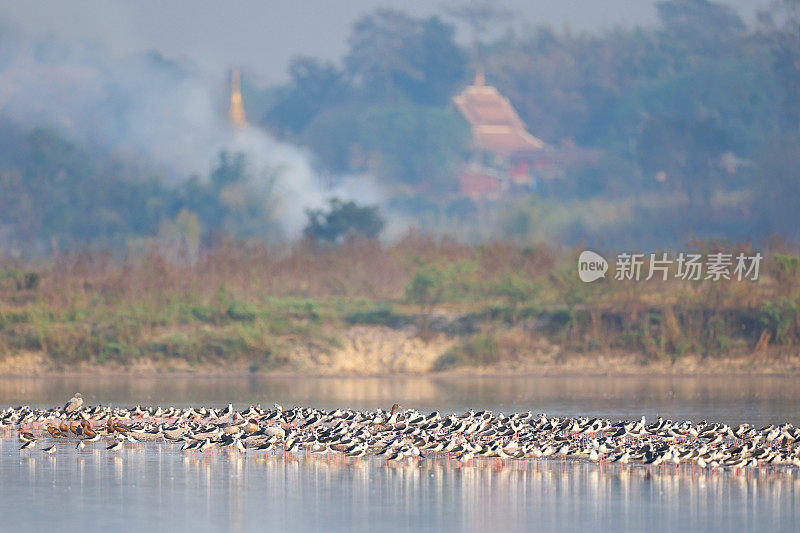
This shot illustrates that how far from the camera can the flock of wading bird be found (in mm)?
22125

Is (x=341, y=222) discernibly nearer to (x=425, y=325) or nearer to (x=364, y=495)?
(x=425, y=325)

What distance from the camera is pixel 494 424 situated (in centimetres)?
2498

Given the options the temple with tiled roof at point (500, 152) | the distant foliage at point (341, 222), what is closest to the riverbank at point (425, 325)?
the distant foliage at point (341, 222)

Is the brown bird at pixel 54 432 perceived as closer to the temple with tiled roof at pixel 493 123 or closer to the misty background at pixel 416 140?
the misty background at pixel 416 140

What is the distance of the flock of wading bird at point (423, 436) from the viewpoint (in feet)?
72.6

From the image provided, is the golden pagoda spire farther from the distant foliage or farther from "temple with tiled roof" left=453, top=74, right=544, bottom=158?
the distant foliage

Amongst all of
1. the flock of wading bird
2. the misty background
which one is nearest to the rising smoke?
the misty background

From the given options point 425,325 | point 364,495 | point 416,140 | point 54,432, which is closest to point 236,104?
point 416,140

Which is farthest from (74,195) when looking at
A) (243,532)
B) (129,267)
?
(243,532)

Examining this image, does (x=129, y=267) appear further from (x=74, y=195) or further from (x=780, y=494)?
(x=74, y=195)

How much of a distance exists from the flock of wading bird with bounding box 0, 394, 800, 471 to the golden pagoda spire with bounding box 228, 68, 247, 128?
6526cm

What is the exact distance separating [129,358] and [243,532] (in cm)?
2238

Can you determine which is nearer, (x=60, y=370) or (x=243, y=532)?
(x=243, y=532)

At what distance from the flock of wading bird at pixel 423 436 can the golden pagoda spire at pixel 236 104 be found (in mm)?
65262
